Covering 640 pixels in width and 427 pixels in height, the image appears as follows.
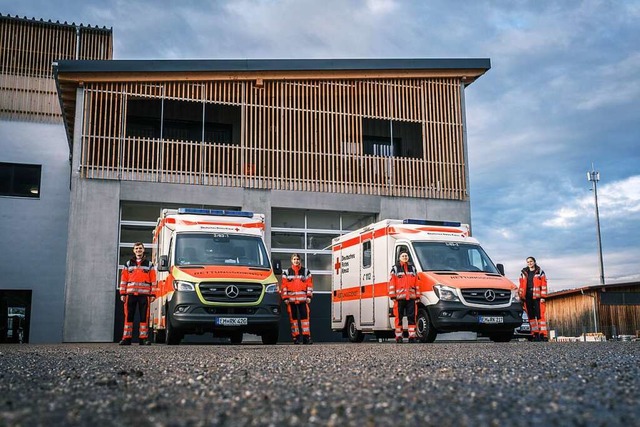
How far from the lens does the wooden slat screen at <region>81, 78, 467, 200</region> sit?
19109 millimetres

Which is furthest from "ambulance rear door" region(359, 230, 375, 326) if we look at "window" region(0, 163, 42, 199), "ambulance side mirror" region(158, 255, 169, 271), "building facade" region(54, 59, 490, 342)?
"window" region(0, 163, 42, 199)

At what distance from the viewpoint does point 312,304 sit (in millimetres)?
19812

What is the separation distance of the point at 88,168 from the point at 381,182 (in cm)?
858

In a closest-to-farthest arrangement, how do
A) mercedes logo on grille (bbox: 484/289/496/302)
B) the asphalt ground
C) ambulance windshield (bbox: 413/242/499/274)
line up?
the asphalt ground → mercedes logo on grille (bbox: 484/289/496/302) → ambulance windshield (bbox: 413/242/499/274)

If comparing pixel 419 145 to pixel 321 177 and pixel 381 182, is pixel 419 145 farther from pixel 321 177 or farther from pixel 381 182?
pixel 321 177

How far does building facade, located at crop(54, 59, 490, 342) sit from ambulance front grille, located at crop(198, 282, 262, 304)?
6.42 metres

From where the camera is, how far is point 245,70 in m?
20.0

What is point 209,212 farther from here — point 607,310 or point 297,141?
point 607,310

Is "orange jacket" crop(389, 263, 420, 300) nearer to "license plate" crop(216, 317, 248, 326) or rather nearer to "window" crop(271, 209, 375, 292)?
"license plate" crop(216, 317, 248, 326)

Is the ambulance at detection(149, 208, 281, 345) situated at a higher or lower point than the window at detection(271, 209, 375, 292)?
lower

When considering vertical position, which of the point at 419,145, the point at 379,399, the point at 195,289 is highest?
the point at 419,145

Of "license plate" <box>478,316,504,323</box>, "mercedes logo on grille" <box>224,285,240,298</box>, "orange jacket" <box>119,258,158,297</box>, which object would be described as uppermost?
"orange jacket" <box>119,258,158,297</box>

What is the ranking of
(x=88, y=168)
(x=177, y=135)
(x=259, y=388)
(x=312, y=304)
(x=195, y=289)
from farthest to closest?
(x=177, y=135) < (x=312, y=304) < (x=88, y=168) < (x=195, y=289) < (x=259, y=388)

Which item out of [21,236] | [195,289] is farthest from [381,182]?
[21,236]
